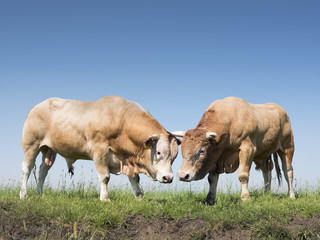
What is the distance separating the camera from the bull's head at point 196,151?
828 centimetres

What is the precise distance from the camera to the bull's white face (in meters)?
8.73

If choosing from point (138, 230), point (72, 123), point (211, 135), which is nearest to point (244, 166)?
point (211, 135)

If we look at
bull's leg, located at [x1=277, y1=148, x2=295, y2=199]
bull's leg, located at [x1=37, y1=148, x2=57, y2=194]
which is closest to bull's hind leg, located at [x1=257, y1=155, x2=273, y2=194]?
bull's leg, located at [x1=277, y1=148, x2=295, y2=199]

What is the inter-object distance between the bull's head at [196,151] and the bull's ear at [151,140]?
66 cm

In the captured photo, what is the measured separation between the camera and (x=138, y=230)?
692cm

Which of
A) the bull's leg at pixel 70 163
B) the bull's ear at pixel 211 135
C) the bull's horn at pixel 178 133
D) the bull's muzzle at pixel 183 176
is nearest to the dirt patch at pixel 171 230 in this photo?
the bull's muzzle at pixel 183 176

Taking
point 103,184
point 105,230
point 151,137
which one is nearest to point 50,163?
point 103,184

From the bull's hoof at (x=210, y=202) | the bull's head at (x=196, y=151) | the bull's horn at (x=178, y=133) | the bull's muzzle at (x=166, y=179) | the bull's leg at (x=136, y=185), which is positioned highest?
the bull's horn at (x=178, y=133)

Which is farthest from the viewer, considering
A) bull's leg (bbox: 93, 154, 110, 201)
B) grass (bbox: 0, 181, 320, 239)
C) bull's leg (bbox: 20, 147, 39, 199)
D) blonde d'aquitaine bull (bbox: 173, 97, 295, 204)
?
bull's leg (bbox: 20, 147, 39, 199)

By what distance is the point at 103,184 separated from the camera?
918 centimetres

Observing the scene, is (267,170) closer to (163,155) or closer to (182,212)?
(163,155)

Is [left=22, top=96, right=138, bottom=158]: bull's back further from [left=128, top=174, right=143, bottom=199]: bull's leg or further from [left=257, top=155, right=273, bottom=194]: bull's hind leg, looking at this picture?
[left=257, top=155, right=273, bottom=194]: bull's hind leg

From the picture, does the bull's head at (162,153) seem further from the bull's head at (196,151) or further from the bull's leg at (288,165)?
the bull's leg at (288,165)

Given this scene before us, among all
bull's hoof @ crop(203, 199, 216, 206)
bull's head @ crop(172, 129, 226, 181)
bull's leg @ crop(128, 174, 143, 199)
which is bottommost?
bull's hoof @ crop(203, 199, 216, 206)
